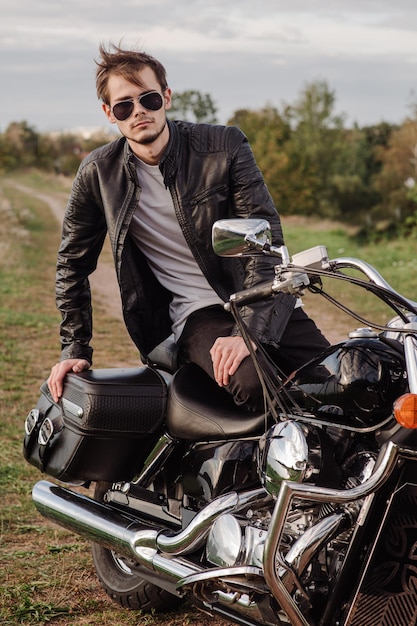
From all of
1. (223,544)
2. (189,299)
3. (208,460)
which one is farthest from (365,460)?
(189,299)

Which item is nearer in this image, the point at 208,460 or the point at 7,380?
the point at 208,460

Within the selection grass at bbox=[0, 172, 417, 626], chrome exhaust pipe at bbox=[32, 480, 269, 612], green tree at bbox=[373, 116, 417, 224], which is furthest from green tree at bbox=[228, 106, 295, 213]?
chrome exhaust pipe at bbox=[32, 480, 269, 612]

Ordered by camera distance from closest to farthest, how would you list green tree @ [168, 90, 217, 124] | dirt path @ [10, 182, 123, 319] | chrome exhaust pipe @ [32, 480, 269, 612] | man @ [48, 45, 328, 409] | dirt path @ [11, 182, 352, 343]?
chrome exhaust pipe @ [32, 480, 269, 612], man @ [48, 45, 328, 409], dirt path @ [11, 182, 352, 343], dirt path @ [10, 182, 123, 319], green tree @ [168, 90, 217, 124]

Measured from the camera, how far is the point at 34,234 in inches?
920

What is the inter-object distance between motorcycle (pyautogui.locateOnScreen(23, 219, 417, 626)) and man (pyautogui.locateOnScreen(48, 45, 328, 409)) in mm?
423

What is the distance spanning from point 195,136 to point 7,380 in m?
4.46

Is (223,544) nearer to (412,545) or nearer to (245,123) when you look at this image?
(412,545)

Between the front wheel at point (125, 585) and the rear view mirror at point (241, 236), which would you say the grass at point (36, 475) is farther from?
the rear view mirror at point (241, 236)

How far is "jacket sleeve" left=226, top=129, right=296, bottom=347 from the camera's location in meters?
3.39

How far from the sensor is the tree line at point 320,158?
39.6 meters

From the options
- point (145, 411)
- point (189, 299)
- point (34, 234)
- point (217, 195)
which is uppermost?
point (217, 195)

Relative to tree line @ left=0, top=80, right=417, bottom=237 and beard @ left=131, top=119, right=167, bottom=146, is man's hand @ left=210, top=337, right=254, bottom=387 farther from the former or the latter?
tree line @ left=0, top=80, right=417, bottom=237

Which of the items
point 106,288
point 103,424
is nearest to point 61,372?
point 103,424

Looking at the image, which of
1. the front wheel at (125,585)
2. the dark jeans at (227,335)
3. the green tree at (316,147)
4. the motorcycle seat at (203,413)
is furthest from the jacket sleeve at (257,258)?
the green tree at (316,147)
